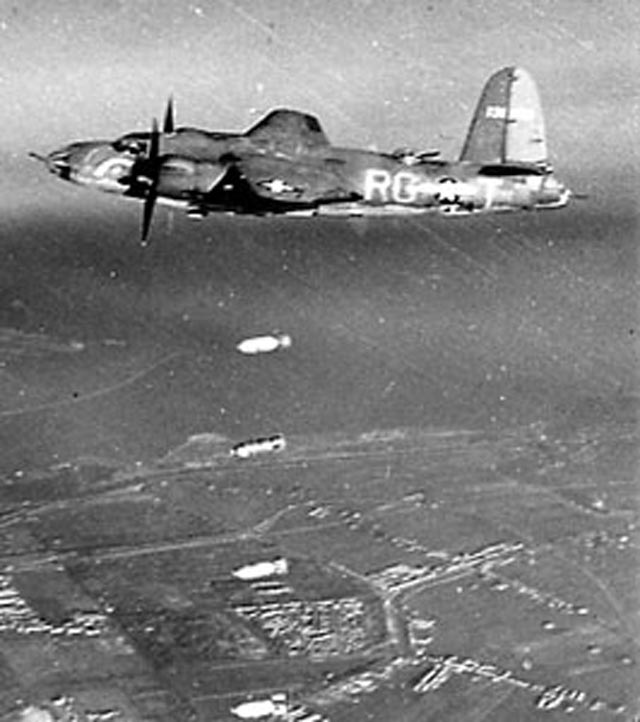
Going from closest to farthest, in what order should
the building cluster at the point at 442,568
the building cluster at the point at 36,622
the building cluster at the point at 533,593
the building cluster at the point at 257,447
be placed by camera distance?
the building cluster at the point at 36,622 → the building cluster at the point at 533,593 → the building cluster at the point at 442,568 → the building cluster at the point at 257,447

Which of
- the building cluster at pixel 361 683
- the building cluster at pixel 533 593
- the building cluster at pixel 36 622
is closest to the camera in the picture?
the building cluster at pixel 361 683

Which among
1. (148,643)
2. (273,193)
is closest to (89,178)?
(273,193)

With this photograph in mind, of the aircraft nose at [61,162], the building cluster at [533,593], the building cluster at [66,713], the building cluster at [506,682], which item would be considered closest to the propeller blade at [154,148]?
the aircraft nose at [61,162]

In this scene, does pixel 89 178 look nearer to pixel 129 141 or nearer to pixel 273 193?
pixel 129 141

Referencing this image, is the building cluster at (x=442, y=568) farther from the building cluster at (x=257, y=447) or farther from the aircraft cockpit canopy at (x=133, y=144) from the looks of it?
the aircraft cockpit canopy at (x=133, y=144)

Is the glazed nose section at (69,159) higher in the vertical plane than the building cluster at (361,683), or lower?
higher

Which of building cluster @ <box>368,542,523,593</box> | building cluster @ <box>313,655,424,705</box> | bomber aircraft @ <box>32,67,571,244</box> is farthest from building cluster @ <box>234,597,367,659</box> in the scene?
bomber aircraft @ <box>32,67,571,244</box>

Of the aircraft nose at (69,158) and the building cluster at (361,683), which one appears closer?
the aircraft nose at (69,158)
